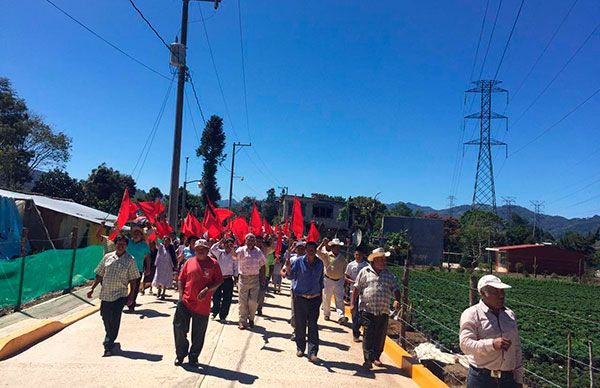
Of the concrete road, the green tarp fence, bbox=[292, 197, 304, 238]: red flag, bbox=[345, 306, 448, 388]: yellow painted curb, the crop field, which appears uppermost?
bbox=[292, 197, 304, 238]: red flag

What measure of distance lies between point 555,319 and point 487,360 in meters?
16.3

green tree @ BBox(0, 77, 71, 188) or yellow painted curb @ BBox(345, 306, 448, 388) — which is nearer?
yellow painted curb @ BBox(345, 306, 448, 388)

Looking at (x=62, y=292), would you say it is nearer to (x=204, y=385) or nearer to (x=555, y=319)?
(x=204, y=385)

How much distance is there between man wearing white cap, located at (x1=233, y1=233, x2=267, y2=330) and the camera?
27.5 ft

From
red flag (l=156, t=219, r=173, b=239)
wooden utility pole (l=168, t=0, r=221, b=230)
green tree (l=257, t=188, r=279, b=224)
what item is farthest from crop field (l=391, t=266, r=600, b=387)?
green tree (l=257, t=188, r=279, b=224)

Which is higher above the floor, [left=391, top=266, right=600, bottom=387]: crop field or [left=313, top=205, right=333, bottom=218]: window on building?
[left=313, top=205, right=333, bottom=218]: window on building

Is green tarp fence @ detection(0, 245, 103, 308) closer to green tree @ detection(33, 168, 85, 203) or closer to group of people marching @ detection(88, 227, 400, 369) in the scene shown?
group of people marching @ detection(88, 227, 400, 369)

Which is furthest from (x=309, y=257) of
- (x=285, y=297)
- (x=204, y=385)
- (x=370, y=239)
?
(x=370, y=239)

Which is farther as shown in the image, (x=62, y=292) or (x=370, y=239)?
(x=370, y=239)

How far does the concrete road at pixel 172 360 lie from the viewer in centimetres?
530

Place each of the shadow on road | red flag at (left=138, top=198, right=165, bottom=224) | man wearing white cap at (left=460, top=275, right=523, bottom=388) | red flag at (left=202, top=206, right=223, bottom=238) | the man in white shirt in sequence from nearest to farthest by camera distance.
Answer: man wearing white cap at (left=460, top=275, right=523, bottom=388)
the shadow on road
the man in white shirt
red flag at (left=202, top=206, right=223, bottom=238)
red flag at (left=138, top=198, right=165, bottom=224)

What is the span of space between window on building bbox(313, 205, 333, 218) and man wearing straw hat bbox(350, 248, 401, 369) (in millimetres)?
56017

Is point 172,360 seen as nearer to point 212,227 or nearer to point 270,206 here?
point 212,227

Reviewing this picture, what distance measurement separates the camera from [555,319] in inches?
680
